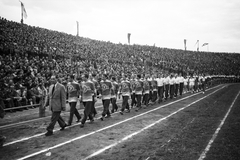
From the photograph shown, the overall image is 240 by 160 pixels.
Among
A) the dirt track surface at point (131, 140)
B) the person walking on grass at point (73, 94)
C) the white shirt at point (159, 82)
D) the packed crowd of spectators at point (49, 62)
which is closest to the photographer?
the dirt track surface at point (131, 140)

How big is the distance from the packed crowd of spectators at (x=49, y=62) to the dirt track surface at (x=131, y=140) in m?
2.66

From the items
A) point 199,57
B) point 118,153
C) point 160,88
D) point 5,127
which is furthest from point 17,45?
point 199,57

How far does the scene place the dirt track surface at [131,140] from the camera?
15.3ft

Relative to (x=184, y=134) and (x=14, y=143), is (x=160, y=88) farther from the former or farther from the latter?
(x=14, y=143)

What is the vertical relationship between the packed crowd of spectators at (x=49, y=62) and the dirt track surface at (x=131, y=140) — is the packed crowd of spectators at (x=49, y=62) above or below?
above

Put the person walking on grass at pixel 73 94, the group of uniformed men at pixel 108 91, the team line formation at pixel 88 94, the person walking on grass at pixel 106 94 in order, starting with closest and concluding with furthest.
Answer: the team line formation at pixel 88 94, the person walking on grass at pixel 73 94, the group of uniformed men at pixel 108 91, the person walking on grass at pixel 106 94

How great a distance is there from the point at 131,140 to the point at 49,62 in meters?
14.8

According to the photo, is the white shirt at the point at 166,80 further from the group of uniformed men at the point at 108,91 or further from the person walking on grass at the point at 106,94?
the person walking on grass at the point at 106,94

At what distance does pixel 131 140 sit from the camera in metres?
5.69

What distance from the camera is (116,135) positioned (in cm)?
618

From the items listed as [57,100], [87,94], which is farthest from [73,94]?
[57,100]

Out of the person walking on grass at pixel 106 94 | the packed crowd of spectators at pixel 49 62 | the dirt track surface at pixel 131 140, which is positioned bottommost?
the dirt track surface at pixel 131 140

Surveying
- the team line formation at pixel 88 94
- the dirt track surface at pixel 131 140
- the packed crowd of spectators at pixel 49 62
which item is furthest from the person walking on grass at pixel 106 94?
the packed crowd of spectators at pixel 49 62

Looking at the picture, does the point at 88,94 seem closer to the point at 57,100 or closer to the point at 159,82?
the point at 57,100
